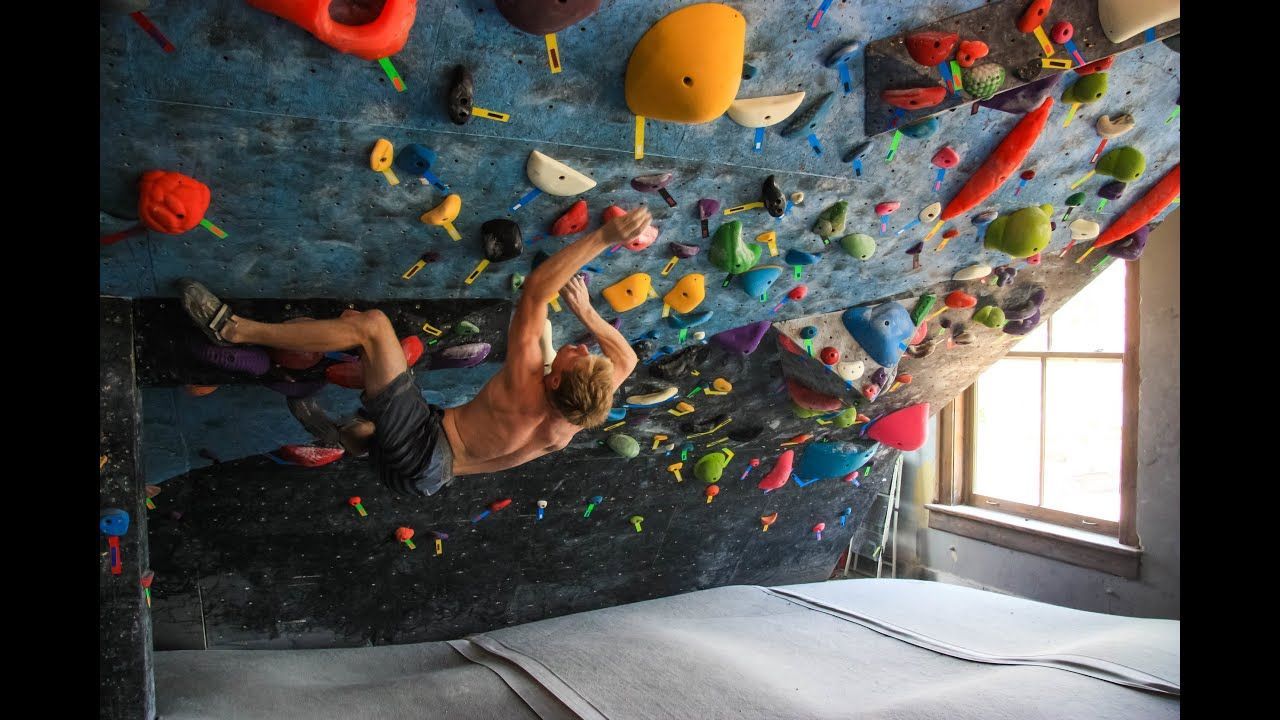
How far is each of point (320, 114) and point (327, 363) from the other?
1.19 m

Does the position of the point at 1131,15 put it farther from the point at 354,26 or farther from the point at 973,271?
the point at 354,26

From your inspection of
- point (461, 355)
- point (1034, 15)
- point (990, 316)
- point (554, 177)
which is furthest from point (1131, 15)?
point (461, 355)

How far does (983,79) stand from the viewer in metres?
2.39

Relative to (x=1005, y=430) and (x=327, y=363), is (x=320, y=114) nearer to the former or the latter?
(x=327, y=363)

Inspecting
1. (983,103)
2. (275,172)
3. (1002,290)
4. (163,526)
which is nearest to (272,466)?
(163,526)

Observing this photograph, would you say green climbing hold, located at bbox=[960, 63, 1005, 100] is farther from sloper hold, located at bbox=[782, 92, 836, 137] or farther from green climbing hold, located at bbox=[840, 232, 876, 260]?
green climbing hold, located at bbox=[840, 232, 876, 260]

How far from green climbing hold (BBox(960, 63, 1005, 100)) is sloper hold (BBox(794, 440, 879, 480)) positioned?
2.76m

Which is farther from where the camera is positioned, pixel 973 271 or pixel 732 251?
pixel 973 271

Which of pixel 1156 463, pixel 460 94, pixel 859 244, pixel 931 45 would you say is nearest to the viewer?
pixel 460 94

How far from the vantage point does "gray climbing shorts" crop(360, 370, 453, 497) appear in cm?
259

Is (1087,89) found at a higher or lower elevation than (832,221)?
higher

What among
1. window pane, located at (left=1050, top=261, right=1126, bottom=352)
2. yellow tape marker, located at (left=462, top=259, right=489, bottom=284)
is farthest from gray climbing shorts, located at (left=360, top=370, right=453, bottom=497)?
window pane, located at (left=1050, top=261, right=1126, bottom=352)

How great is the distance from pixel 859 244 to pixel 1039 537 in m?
2.92

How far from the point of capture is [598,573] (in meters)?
4.79
